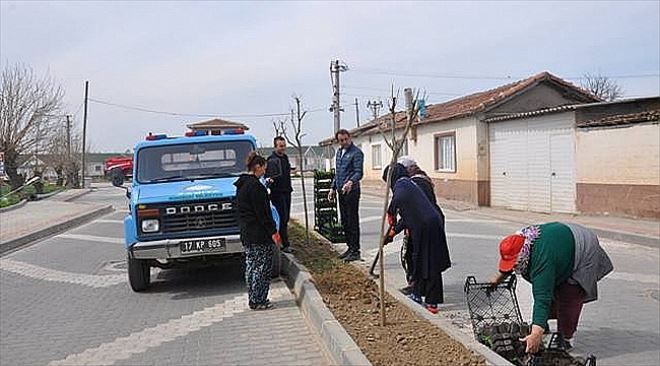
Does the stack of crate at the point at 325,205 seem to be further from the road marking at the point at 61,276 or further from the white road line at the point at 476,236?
the road marking at the point at 61,276

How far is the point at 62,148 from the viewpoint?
56.1 metres

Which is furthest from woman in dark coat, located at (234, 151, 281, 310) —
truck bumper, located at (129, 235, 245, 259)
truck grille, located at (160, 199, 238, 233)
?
truck grille, located at (160, 199, 238, 233)

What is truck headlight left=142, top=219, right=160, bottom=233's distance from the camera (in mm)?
9258

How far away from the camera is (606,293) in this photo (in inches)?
370

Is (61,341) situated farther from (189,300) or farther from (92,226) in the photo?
(92,226)

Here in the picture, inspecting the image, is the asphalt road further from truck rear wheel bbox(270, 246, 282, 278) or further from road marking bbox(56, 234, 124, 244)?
road marking bbox(56, 234, 124, 244)

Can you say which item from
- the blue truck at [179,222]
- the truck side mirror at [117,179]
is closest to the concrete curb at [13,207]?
the truck side mirror at [117,179]

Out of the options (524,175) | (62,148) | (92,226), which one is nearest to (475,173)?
(524,175)

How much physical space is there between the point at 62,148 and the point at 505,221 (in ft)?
150

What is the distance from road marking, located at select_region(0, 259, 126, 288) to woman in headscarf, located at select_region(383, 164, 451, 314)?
16.7 feet

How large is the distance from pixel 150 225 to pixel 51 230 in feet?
36.5

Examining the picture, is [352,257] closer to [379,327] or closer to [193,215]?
[193,215]

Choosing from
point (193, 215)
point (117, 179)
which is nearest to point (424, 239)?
point (193, 215)

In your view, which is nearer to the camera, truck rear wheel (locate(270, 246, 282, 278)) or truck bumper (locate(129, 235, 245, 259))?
truck bumper (locate(129, 235, 245, 259))
